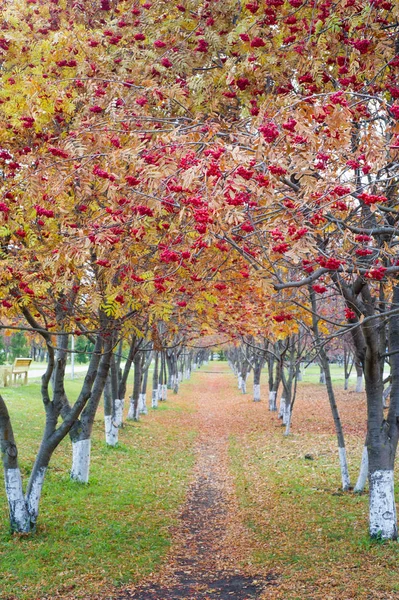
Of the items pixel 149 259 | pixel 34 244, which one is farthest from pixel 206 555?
pixel 34 244

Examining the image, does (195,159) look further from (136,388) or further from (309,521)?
(136,388)

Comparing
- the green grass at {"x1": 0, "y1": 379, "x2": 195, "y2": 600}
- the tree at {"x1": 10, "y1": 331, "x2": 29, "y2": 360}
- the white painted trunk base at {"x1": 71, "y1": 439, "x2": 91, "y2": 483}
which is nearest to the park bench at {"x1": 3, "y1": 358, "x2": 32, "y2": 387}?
the green grass at {"x1": 0, "y1": 379, "x2": 195, "y2": 600}

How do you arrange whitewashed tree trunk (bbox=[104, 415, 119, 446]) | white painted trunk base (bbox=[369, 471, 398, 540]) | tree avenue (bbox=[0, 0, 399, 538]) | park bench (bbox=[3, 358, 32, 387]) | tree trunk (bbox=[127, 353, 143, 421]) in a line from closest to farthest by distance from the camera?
tree avenue (bbox=[0, 0, 399, 538]), white painted trunk base (bbox=[369, 471, 398, 540]), whitewashed tree trunk (bbox=[104, 415, 119, 446]), tree trunk (bbox=[127, 353, 143, 421]), park bench (bbox=[3, 358, 32, 387])

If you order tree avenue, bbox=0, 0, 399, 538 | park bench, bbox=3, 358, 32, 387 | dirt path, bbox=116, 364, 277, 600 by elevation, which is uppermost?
tree avenue, bbox=0, 0, 399, 538

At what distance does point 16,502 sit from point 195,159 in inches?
249

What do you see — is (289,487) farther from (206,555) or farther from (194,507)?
(206,555)

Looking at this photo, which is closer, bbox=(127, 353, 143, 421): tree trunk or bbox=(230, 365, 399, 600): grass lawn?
bbox=(230, 365, 399, 600): grass lawn

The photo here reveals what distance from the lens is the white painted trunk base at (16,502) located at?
8.95 metres

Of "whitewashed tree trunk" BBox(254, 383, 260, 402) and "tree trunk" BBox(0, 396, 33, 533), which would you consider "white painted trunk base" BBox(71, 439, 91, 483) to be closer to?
"tree trunk" BBox(0, 396, 33, 533)

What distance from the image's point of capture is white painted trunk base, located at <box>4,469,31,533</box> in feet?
29.3

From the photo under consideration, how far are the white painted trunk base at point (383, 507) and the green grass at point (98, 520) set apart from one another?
323 centimetres

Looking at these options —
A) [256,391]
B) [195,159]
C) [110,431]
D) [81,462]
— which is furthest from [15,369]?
[195,159]

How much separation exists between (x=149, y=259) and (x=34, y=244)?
71.7 inches

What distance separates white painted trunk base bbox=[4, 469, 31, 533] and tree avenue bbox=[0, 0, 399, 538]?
0.03 m
